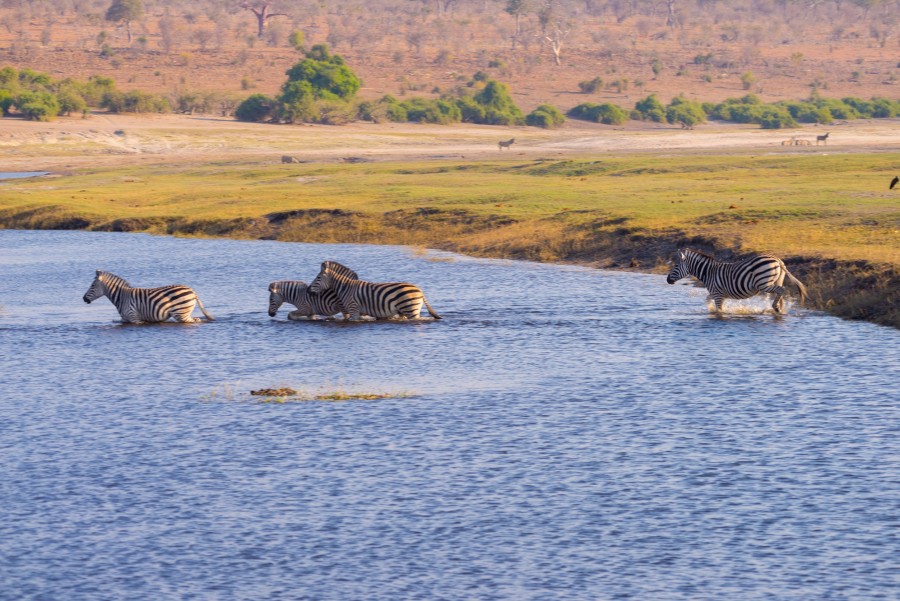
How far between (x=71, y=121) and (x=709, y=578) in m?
103

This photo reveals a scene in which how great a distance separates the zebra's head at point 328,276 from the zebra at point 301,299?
24cm

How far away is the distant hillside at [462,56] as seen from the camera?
14588 centimetres

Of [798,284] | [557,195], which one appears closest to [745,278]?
[798,284]

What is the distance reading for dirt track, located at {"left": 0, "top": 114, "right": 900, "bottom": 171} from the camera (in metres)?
94.9

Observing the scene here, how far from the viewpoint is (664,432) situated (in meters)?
20.4

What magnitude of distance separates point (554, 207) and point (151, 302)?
2427 cm

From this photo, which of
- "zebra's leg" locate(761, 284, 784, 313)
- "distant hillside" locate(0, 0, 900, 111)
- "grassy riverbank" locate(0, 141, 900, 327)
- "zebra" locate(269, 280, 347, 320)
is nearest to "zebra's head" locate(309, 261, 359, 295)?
"zebra" locate(269, 280, 347, 320)

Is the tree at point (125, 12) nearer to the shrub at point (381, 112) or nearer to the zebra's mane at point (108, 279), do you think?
the shrub at point (381, 112)

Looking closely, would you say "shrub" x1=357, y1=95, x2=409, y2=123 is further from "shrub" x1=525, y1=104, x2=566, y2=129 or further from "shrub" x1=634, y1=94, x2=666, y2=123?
"shrub" x1=634, y1=94, x2=666, y2=123

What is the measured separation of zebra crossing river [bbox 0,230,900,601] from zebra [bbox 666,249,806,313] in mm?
656

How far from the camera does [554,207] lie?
53.3 meters

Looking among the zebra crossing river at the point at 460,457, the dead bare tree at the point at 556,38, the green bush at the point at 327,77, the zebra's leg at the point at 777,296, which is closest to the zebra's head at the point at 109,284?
the zebra crossing river at the point at 460,457

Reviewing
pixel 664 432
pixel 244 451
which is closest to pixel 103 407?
pixel 244 451

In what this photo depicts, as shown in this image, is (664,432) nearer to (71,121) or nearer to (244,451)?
(244,451)
